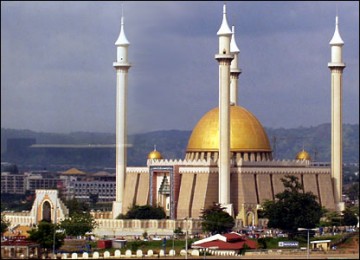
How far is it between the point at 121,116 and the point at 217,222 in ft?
46.2

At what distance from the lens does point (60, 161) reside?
275 feet

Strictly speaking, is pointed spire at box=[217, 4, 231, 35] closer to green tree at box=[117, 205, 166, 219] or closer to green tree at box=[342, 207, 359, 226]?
green tree at box=[117, 205, 166, 219]

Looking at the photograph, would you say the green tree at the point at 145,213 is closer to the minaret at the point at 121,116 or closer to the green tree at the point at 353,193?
the minaret at the point at 121,116

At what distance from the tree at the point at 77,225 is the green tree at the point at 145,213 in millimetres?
3842

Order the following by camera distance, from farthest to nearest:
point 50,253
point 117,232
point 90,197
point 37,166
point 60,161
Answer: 1. point 90,197
2. point 37,166
3. point 60,161
4. point 117,232
5. point 50,253

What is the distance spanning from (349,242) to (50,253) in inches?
608

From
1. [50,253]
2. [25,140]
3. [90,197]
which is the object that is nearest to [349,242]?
[50,253]

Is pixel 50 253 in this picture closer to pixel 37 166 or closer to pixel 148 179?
pixel 148 179

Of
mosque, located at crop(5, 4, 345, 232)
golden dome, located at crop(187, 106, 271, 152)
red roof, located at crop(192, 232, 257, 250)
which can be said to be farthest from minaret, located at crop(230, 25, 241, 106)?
red roof, located at crop(192, 232, 257, 250)

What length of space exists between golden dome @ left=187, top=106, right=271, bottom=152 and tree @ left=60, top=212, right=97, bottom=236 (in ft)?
33.1

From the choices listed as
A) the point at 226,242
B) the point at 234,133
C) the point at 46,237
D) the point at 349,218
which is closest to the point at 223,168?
the point at 234,133

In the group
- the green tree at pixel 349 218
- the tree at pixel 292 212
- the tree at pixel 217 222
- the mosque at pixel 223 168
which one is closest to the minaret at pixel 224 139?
the mosque at pixel 223 168

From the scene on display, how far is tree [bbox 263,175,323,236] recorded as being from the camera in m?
72.8

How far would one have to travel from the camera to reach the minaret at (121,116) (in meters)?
84.4
